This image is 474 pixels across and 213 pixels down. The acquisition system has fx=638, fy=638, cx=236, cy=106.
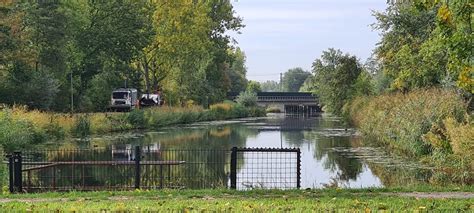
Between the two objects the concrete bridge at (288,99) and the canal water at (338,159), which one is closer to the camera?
the canal water at (338,159)

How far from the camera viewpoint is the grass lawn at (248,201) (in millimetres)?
10914

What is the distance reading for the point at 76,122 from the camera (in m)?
43.1

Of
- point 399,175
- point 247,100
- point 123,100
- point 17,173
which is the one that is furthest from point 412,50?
point 247,100

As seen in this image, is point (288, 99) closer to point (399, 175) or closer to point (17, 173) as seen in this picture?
point (399, 175)

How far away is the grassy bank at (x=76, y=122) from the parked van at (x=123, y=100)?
3.65 metres

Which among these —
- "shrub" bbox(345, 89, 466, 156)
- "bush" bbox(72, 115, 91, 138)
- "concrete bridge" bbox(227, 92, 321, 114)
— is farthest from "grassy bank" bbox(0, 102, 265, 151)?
"concrete bridge" bbox(227, 92, 321, 114)

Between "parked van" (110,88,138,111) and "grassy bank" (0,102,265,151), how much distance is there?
144 inches

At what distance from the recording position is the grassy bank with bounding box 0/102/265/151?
30984 millimetres

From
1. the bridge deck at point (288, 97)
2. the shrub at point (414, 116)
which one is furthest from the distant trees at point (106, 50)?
the bridge deck at point (288, 97)

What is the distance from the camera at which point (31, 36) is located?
4675 cm

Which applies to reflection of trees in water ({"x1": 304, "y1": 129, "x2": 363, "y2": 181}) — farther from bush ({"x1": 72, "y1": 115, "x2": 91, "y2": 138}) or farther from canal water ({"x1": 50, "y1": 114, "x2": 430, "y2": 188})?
bush ({"x1": 72, "y1": 115, "x2": 91, "y2": 138})

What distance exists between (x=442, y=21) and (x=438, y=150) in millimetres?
11854

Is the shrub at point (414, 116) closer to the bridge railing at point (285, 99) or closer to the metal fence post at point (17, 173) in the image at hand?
the metal fence post at point (17, 173)

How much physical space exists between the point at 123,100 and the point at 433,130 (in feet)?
140
